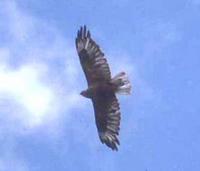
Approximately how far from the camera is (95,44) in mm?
17234

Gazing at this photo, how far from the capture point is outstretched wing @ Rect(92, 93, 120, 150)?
16.7m

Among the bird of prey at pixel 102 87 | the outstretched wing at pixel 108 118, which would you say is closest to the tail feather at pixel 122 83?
the bird of prey at pixel 102 87

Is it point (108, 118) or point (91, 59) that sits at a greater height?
point (91, 59)

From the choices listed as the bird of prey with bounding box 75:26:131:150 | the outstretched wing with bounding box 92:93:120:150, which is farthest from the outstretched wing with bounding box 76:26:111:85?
the outstretched wing with bounding box 92:93:120:150

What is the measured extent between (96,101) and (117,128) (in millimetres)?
1098

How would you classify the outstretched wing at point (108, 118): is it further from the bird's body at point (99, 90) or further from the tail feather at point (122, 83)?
the tail feather at point (122, 83)

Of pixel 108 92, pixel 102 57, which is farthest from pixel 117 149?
pixel 102 57

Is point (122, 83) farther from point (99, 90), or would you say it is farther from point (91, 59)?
point (91, 59)

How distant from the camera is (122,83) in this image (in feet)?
53.2

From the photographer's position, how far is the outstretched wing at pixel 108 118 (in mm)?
16672

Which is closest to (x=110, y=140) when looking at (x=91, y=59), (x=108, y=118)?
(x=108, y=118)

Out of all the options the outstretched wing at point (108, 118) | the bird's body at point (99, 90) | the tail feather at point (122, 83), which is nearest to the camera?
the tail feather at point (122, 83)

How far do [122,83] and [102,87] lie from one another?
0.70 metres

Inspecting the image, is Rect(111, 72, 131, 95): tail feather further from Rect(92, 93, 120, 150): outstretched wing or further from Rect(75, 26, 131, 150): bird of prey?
Rect(92, 93, 120, 150): outstretched wing
